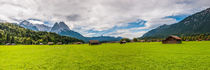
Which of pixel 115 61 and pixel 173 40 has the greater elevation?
pixel 173 40

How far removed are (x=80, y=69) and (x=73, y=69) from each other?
77 cm

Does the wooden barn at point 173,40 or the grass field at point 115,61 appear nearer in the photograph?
the grass field at point 115,61

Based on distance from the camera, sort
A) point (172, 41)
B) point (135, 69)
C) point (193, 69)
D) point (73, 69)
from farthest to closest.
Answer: point (172, 41)
point (73, 69)
point (135, 69)
point (193, 69)

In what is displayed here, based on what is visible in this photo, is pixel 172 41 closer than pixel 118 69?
No

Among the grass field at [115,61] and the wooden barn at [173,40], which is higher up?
the wooden barn at [173,40]

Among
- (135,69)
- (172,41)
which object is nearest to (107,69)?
(135,69)

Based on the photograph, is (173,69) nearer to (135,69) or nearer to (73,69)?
(135,69)

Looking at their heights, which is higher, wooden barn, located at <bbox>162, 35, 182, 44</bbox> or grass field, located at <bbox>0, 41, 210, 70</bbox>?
wooden barn, located at <bbox>162, 35, 182, 44</bbox>

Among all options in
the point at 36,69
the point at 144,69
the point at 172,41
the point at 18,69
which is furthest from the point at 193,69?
the point at 172,41

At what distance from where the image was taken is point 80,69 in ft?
37.3

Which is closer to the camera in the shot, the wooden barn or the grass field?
the grass field

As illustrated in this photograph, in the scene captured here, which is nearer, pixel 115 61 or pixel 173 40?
pixel 115 61

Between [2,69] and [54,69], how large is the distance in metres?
5.96

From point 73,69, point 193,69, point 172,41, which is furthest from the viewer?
point 172,41
